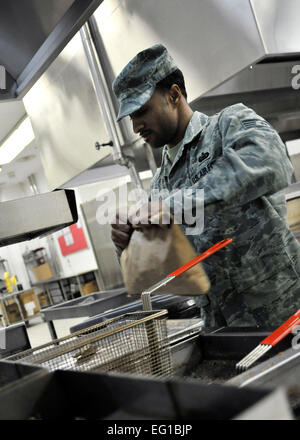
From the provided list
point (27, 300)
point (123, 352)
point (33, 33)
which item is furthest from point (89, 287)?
point (123, 352)

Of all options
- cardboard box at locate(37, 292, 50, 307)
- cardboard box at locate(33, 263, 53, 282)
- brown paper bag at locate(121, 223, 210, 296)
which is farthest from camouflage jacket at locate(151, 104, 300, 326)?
cardboard box at locate(37, 292, 50, 307)

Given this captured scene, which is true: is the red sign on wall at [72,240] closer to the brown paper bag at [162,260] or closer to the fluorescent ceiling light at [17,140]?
the fluorescent ceiling light at [17,140]

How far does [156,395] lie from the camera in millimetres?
505

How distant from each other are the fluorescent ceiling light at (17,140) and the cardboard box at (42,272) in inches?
197

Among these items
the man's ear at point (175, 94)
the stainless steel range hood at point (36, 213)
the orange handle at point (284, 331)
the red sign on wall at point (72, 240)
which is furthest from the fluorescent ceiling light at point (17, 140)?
the orange handle at point (284, 331)

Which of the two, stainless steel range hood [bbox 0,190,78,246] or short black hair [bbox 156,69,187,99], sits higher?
short black hair [bbox 156,69,187,99]

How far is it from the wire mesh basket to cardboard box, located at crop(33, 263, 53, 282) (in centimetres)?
996

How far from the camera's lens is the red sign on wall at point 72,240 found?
972 cm

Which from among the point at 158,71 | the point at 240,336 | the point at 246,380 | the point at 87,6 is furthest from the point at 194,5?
the point at 246,380

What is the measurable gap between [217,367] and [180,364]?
9 cm

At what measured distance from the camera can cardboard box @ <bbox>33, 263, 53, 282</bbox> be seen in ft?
35.2

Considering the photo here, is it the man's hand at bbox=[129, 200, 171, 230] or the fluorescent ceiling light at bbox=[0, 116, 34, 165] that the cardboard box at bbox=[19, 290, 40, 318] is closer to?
the fluorescent ceiling light at bbox=[0, 116, 34, 165]

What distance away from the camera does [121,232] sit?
1407mm
